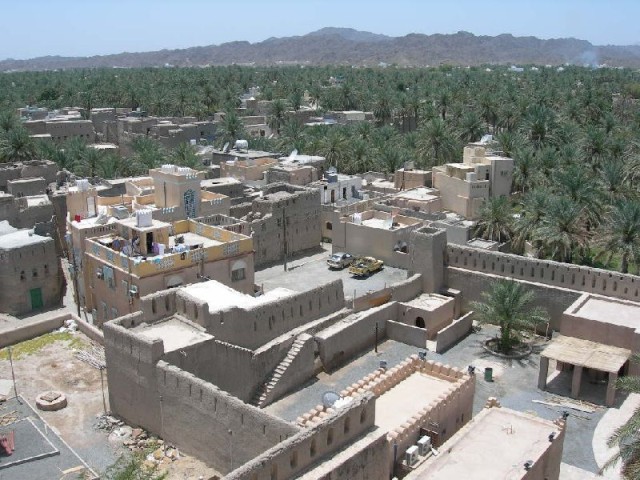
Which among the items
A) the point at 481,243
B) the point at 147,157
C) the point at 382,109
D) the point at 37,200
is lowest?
the point at 481,243

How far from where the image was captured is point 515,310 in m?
28.2

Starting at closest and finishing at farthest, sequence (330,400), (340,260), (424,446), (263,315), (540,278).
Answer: (424,446) → (330,400) → (263,315) → (540,278) → (340,260)

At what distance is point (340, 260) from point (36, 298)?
46.5ft

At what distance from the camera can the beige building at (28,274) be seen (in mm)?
29469

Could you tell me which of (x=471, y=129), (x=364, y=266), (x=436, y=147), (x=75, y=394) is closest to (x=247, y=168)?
(x=364, y=266)

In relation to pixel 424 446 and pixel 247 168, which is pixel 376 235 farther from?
pixel 424 446

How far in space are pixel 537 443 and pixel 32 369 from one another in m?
16.7

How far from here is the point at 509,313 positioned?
92.4 feet

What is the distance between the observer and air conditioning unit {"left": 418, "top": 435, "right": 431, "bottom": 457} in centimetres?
1806

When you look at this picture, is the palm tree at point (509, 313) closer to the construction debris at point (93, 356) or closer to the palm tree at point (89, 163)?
the construction debris at point (93, 356)

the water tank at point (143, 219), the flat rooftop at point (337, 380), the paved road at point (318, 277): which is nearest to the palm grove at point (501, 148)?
the paved road at point (318, 277)

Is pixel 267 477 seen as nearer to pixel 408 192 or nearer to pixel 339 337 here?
pixel 339 337

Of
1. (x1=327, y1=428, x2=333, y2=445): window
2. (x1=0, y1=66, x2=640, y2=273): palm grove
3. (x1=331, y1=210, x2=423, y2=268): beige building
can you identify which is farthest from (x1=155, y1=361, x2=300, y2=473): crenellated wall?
(x1=0, y1=66, x2=640, y2=273): palm grove

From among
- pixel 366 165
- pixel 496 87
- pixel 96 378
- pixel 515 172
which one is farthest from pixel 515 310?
pixel 496 87
